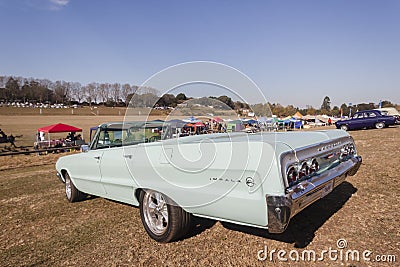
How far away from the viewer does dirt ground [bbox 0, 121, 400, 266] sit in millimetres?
2910

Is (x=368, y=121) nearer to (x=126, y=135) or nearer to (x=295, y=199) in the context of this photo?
(x=126, y=135)

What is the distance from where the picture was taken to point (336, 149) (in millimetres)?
3467

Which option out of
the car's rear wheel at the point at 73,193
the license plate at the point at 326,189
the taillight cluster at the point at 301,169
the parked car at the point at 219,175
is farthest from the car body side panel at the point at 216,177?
the car's rear wheel at the point at 73,193

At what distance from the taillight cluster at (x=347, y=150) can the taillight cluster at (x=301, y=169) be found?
38.8 inches

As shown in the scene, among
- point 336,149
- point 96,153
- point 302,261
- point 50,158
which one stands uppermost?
point 336,149

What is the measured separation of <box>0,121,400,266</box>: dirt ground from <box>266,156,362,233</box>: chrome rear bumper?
2.25ft

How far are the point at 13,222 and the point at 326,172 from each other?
4712 mm

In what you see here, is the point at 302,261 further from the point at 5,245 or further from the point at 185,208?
the point at 5,245

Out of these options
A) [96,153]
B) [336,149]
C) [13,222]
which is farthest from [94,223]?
[336,149]

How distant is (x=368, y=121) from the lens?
1839 centimetres

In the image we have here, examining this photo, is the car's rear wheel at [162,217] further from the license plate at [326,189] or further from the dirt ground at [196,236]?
the license plate at [326,189]

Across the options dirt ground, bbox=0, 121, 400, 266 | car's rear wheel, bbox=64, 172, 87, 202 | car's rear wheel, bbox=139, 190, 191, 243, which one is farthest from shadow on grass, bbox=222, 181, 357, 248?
car's rear wheel, bbox=64, 172, 87, 202

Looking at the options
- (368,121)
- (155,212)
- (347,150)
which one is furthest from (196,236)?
(368,121)

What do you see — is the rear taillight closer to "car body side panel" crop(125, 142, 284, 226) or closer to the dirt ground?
"car body side panel" crop(125, 142, 284, 226)
